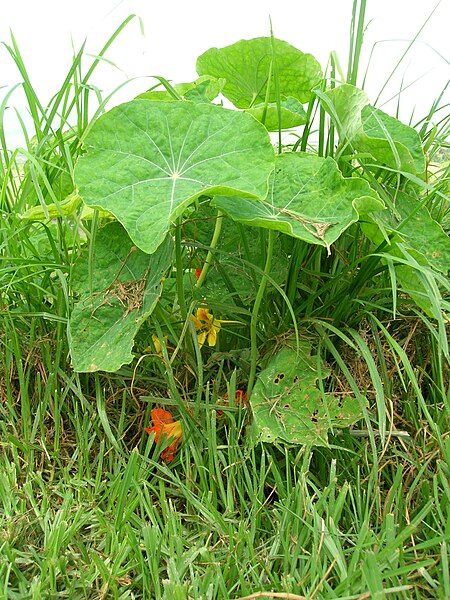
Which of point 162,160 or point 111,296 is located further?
point 111,296

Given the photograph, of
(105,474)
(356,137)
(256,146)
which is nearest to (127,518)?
(105,474)

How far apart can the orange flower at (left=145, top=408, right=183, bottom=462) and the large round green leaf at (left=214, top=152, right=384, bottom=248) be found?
1.40 ft

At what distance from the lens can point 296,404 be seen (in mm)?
1120

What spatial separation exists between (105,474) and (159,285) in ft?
1.17

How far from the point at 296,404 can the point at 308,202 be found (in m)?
0.34

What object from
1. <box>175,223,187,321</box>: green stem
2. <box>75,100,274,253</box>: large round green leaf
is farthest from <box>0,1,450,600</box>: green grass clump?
<box>75,100,274,253</box>: large round green leaf

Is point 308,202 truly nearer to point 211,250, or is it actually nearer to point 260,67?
Result: point 211,250

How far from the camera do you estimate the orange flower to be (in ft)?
3.92

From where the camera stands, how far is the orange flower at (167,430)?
120 centimetres

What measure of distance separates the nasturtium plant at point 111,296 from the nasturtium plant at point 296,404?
24cm

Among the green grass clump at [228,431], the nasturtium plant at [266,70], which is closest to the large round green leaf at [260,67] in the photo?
the nasturtium plant at [266,70]

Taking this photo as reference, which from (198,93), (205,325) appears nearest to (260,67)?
(198,93)

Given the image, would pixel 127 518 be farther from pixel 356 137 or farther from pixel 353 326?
pixel 356 137

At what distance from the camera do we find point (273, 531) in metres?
1.03
